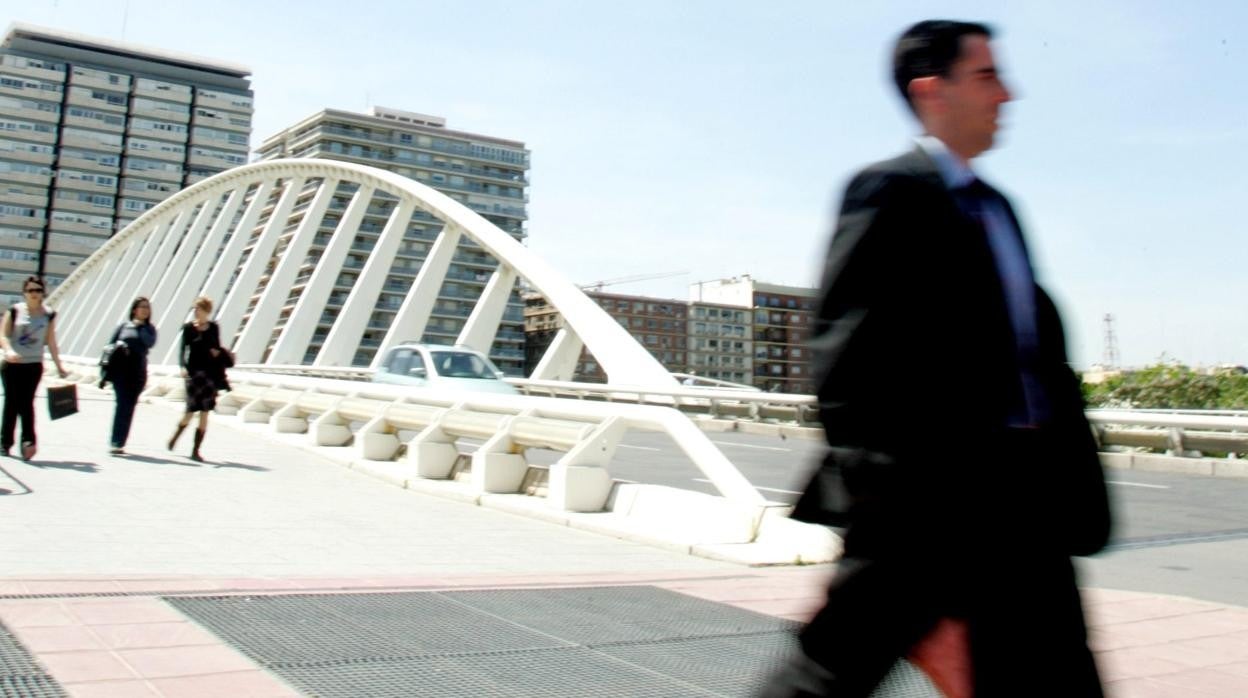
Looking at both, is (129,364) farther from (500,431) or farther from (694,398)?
(694,398)

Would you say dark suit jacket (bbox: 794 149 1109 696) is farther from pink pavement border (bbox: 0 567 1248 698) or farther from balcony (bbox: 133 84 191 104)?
balcony (bbox: 133 84 191 104)

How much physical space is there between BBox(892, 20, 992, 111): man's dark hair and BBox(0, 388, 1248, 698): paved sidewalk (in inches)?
39.2

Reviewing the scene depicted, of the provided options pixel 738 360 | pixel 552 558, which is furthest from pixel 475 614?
pixel 738 360

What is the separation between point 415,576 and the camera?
19.2ft

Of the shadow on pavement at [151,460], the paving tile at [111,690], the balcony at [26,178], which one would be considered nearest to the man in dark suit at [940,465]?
the paving tile at [111,690]

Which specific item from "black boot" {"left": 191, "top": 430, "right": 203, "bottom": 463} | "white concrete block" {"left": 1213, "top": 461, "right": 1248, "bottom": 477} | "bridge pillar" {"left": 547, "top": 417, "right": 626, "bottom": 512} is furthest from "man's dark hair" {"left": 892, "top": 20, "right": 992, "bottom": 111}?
"white concrete block" {"left": 1213, "top": 461, "right": 1248, "bottom": 477}

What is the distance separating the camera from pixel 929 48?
2.03 meters

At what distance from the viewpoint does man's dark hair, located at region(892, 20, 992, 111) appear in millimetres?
2018

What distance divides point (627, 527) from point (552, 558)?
4.10 ft

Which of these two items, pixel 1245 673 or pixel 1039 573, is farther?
pixel 1245 673

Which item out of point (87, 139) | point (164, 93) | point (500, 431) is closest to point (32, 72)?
point (87, 139)

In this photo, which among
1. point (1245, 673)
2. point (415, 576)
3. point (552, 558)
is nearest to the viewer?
point (1245, 673)

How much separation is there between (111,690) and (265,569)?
8.67 feet

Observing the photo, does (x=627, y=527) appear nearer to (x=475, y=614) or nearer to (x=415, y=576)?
(x=415, y=576)
